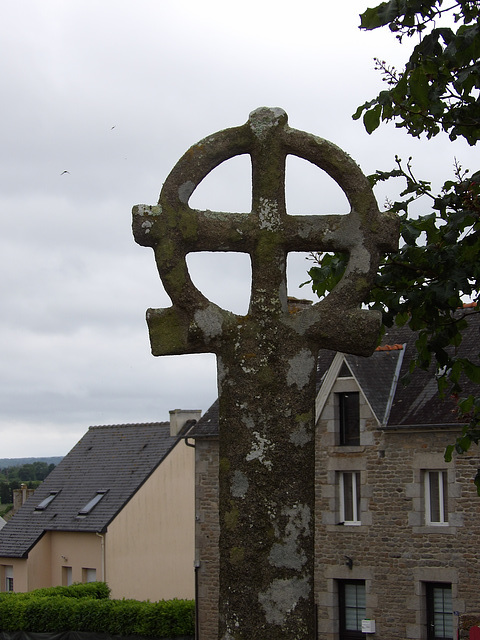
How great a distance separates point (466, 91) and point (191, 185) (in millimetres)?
2781

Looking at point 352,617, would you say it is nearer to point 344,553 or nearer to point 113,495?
point 344,553

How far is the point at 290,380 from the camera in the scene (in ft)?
17.4

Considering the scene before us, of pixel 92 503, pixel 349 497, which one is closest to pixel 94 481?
pixel 92 503

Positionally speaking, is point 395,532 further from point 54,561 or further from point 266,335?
point 54,561

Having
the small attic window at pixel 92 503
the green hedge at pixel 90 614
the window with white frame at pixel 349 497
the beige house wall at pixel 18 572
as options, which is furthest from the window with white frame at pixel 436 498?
the beige house wall at pixel 18 572

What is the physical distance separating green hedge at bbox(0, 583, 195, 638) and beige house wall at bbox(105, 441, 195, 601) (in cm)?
252

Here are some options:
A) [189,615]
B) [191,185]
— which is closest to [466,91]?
[191,185]

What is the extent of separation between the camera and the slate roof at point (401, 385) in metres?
21.4

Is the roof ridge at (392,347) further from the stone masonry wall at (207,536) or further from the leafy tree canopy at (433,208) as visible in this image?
the leafy tree canopy at (433,208)

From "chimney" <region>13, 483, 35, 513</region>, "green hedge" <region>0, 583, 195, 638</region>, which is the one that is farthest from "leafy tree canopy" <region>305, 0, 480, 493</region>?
"chimney" <region>13, 483, 35, 513</region>

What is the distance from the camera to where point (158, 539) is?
3319 cm

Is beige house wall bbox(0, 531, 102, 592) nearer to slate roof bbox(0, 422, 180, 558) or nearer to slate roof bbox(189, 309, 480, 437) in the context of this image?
slate roof bbox(0, 422, 180, 558)

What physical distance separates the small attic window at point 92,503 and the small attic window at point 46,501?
9.66ft

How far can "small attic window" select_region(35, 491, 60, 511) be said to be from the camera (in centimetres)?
3725
